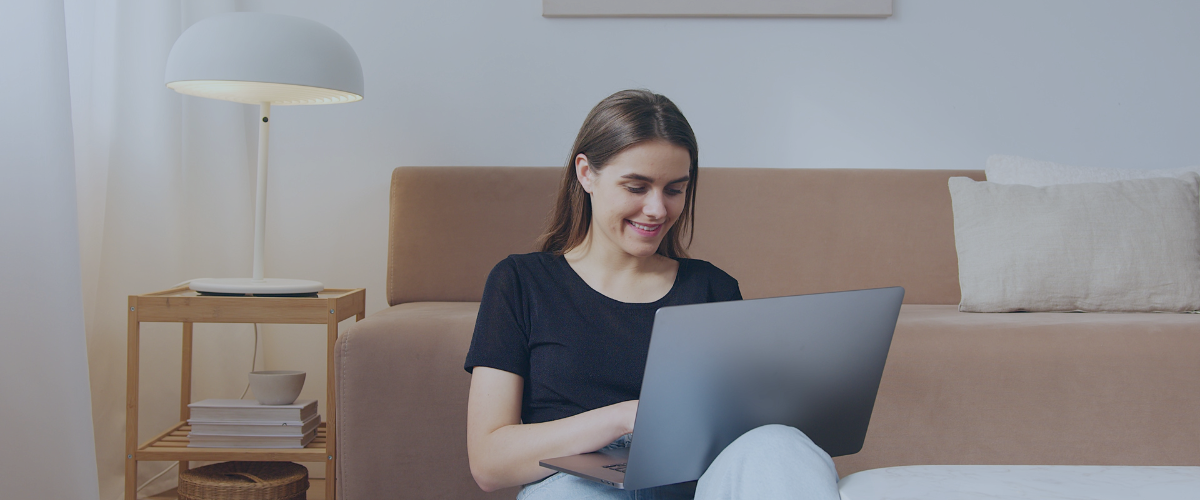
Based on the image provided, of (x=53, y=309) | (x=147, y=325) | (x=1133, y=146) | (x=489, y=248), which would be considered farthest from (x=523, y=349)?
(x=1133, y=146)

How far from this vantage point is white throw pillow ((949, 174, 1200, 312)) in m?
1.63

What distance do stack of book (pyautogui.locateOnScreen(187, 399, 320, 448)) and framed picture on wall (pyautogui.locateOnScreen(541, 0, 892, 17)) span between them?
1.24m

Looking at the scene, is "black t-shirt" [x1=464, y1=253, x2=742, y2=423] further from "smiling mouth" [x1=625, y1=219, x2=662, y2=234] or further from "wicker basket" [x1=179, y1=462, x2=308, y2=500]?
"wicker basket" [x1=179, y1=462, x2=308, y2=500]

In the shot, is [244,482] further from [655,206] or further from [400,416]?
[655,206]

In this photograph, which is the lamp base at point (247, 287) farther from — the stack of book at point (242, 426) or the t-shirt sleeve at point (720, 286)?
the t-shirt sleeve at point (720, 286)

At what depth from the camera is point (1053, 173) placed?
187cm

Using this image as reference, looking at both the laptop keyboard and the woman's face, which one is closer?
the laptop keyboard

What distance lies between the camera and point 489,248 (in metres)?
1.92

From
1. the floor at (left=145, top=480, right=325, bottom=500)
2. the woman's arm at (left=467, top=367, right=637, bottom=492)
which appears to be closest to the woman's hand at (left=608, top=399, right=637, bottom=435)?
the woman's arm at (left=467, top=367, right=637, bottom=492)

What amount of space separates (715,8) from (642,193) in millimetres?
1329

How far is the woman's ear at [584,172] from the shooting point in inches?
42.6

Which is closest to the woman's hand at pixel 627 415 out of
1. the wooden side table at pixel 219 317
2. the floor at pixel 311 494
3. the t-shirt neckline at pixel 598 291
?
the t-shirt neckline at pixel 598 291

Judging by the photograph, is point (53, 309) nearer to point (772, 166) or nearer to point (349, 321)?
point (349, 321)

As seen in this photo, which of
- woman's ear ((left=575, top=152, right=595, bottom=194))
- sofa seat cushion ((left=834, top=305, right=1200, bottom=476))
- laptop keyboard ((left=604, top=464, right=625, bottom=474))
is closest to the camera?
laptop keyboard ((left=604, top=464, right=625, bottom=474))
